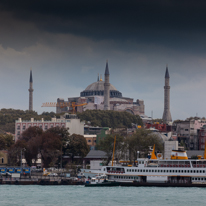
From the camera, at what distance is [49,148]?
10656cm

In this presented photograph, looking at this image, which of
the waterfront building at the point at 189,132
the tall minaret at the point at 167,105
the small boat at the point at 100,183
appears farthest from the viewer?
the tall minaret at the point at 167,105

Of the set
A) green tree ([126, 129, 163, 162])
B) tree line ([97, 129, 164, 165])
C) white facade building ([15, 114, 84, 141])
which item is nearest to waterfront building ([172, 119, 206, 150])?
white facade building ([15, 114, 84, 141])

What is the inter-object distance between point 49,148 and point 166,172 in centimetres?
2611

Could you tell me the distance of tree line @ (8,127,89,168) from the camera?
107 meters

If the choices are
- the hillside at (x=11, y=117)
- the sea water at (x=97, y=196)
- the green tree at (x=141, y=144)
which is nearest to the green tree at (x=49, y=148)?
the green tree at (x=141, y=144)

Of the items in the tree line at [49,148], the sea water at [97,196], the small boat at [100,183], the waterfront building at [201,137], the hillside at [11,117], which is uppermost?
the hillside at [11,117]

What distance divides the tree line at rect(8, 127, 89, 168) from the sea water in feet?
70.3

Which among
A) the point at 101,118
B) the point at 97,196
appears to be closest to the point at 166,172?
the point at 97,196

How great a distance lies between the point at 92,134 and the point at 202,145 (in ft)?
97.6

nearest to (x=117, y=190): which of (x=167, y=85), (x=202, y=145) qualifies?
(x=202, y=145)

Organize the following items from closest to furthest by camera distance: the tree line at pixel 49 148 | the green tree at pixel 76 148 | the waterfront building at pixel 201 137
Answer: the tree line at pixel 49 148 → the green tree at pixel 76 148 → the waterfront building at pixel 201 137

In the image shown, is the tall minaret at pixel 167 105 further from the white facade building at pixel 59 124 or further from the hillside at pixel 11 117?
the white facade building at pixel 59 124

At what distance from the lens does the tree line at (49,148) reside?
10681 centimetres

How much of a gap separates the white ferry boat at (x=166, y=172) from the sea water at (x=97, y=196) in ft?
7.43
